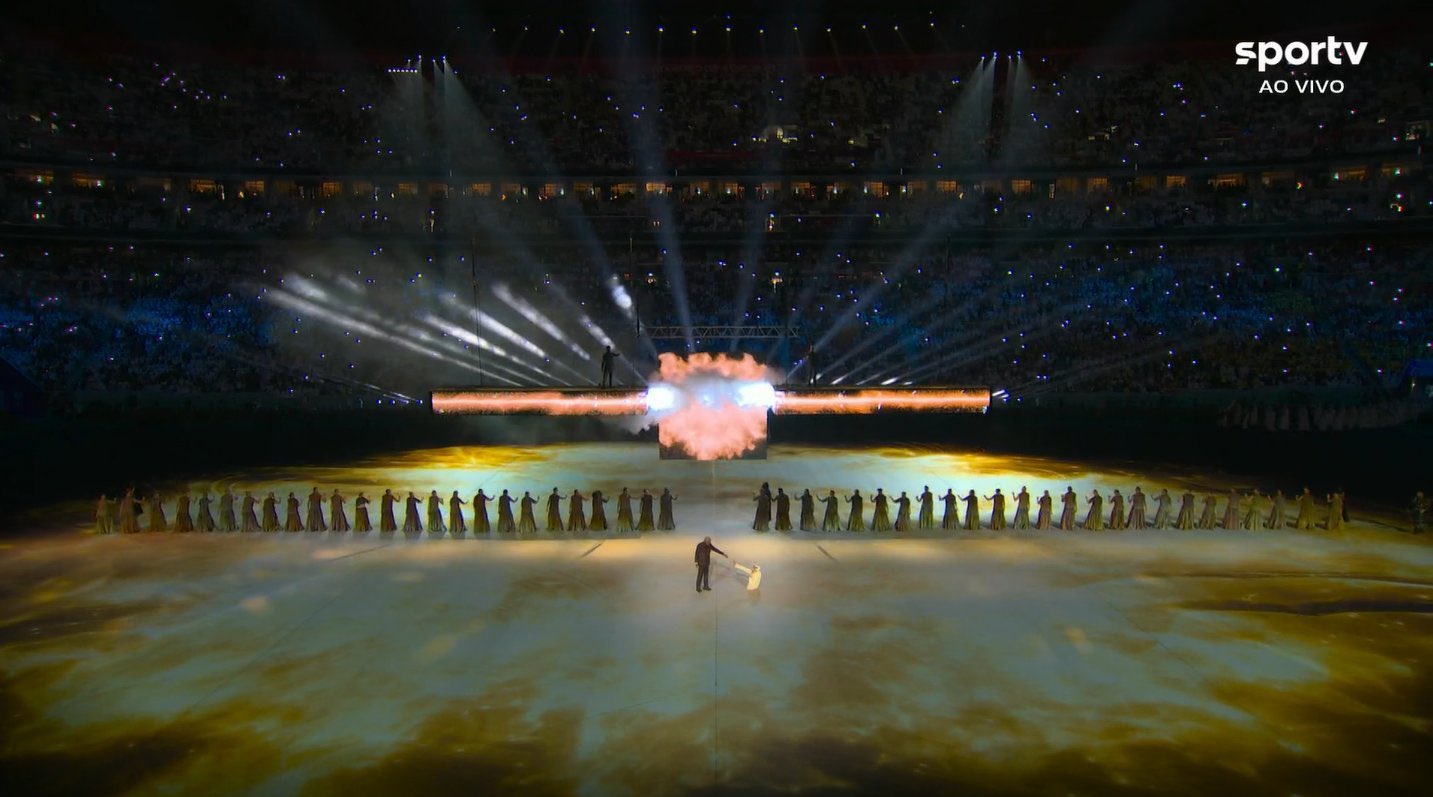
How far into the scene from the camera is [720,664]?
11.3 m

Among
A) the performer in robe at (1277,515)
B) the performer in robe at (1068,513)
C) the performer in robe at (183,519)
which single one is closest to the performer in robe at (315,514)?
the performer in robe at (183,519)

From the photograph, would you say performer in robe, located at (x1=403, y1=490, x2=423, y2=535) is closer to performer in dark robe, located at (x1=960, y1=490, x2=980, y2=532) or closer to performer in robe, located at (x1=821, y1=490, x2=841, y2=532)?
performer in robe, located at (x1=821, y1=490, x2=841, y2=532)

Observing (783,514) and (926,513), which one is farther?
(926,513)

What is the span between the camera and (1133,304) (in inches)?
1618

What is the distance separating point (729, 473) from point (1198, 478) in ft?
41.1

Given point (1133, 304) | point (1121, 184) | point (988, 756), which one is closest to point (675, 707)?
point (988, 756)

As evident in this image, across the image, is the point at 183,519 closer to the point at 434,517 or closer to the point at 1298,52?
the point at 434,517

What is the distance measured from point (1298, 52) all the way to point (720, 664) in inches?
1905

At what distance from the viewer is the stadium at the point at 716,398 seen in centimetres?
998

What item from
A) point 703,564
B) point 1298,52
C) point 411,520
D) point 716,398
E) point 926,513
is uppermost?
point 1298,52

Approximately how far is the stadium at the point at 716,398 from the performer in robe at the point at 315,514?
2.6 inches

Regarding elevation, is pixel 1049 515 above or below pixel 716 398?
below

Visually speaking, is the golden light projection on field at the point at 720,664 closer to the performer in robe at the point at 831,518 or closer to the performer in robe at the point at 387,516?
the performer in robe at the point at 387,516

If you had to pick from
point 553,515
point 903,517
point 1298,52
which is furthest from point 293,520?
point 1298,52
